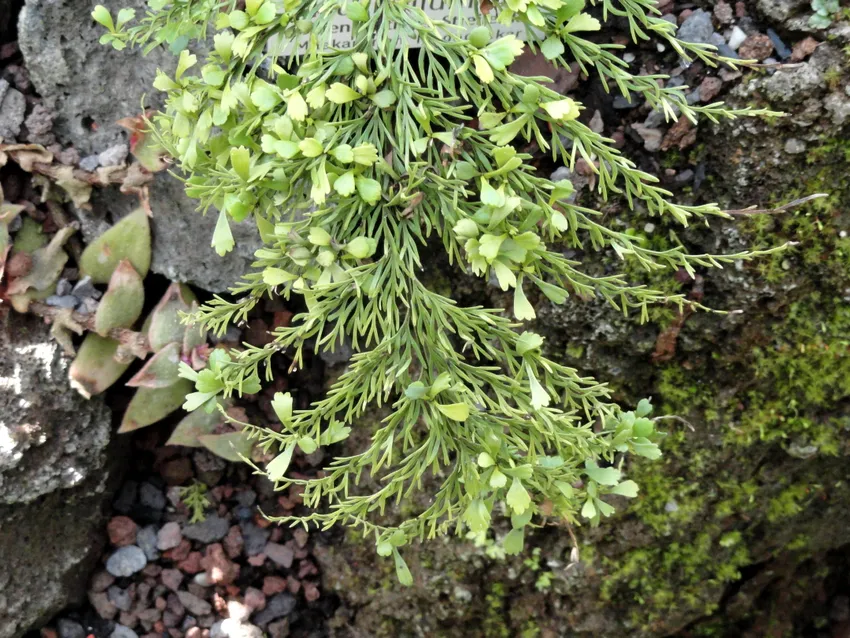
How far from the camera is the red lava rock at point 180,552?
2441 mm

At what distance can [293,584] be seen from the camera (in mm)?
2471

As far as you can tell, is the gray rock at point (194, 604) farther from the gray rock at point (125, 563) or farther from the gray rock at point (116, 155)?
the gray rock at point (116, 155)

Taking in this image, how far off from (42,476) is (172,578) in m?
0.57

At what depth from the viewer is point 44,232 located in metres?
2.16

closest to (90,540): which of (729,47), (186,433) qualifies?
(186,433)

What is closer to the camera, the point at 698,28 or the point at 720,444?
the point at 698,28

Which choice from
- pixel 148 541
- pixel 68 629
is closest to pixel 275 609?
pixel 148 541

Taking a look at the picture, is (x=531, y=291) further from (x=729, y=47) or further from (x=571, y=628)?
(x=571, y=628)

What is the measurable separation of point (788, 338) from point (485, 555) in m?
1.01

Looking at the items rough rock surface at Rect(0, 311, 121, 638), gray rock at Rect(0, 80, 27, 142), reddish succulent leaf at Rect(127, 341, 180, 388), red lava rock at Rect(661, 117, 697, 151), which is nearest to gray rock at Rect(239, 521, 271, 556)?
rough rock surface at Rect(0, 311, 121, 638)

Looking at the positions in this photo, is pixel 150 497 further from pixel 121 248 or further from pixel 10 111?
pixel 10 111

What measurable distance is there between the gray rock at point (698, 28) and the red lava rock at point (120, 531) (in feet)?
7.06

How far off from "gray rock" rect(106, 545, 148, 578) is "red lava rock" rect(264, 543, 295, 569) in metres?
0.40

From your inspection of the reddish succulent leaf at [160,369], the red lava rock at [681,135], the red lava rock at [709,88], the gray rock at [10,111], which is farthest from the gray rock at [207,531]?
the red lava rock at [709,88]
